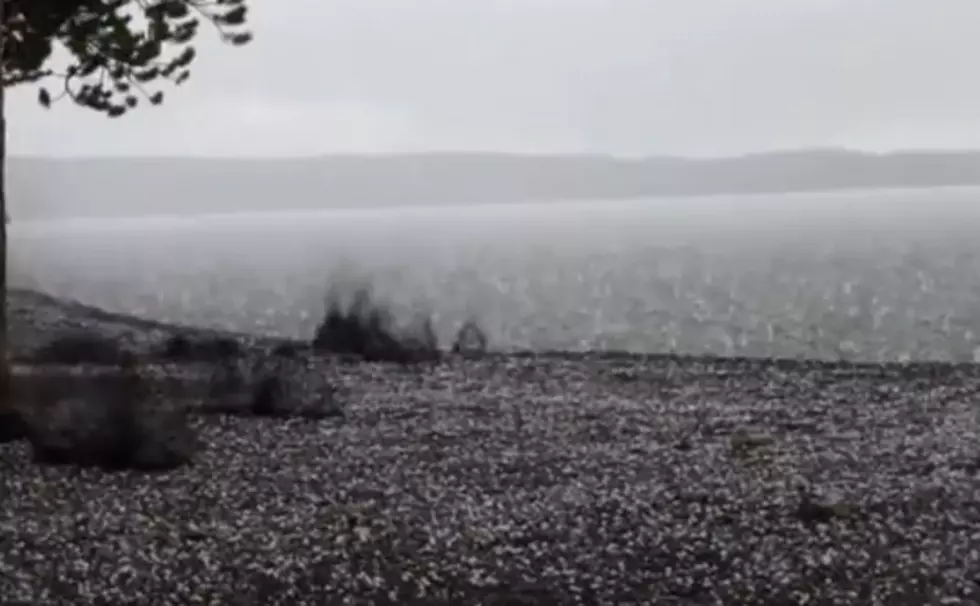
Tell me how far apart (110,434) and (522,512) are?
3.12 meters

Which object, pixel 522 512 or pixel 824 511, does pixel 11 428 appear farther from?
pixel 824 511

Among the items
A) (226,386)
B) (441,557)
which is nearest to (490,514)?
(441,557)

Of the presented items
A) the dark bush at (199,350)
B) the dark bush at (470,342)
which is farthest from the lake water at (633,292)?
the dark bush at (199,350)

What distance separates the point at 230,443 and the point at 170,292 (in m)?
41.0

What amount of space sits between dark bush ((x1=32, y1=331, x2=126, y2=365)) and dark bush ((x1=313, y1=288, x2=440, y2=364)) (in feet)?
10.3

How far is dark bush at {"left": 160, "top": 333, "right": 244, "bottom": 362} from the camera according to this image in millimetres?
17594

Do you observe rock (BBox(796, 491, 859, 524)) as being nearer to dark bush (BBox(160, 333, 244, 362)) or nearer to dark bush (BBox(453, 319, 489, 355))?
dark bush (BBox(160, 333, 244, 362))

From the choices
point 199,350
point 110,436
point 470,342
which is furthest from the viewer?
point 470,342

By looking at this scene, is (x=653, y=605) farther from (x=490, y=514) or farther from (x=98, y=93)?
(x=98, y=93)

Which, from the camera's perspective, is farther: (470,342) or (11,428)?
(470,342)

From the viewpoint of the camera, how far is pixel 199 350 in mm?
17859

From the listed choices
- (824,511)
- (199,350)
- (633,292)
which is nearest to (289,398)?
(199,350)

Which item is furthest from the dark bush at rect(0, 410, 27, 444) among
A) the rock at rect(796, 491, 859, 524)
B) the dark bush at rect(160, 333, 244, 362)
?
the dark bush at rect(160, 333, 244, 362)

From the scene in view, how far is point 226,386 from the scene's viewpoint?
13820 millimetres
